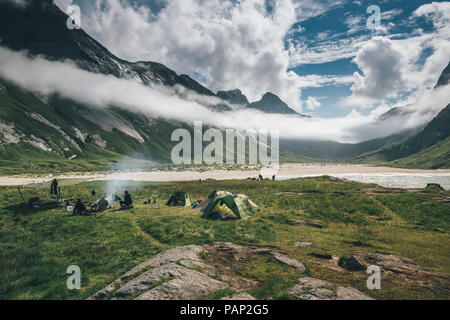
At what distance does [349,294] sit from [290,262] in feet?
12.9

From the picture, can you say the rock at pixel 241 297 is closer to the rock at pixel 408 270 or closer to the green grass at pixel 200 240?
the green grass at pixel 200 240

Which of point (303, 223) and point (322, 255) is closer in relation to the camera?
point (322, 255)

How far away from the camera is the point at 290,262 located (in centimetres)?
1274

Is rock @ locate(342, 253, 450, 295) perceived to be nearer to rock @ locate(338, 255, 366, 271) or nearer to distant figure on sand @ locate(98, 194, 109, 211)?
rock @ locate(338, 255, 366, 271)

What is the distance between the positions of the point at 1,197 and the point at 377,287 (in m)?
37.8

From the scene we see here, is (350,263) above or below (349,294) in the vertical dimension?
below

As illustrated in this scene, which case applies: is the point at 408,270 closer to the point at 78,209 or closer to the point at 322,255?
the point at 322,255

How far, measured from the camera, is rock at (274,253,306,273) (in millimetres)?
12172

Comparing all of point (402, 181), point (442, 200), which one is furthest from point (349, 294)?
point (402, 181)

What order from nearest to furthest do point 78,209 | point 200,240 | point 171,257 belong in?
point 171,257 < point 200,240 < point 78,209

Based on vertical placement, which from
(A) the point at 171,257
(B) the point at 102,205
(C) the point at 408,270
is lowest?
(C) the point at 408,270

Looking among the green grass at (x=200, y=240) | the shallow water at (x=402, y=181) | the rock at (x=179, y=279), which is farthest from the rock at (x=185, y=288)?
the shallow water at (x=402, y=181)
